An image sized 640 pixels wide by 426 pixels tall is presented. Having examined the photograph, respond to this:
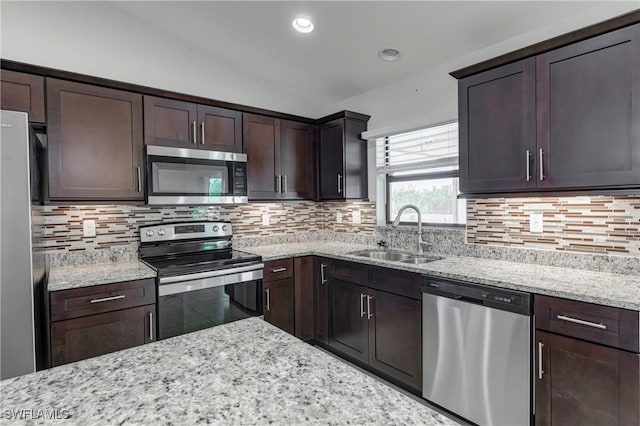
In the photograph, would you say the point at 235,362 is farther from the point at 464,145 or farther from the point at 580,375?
the point at 464,145

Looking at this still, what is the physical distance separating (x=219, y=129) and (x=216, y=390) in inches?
98.7

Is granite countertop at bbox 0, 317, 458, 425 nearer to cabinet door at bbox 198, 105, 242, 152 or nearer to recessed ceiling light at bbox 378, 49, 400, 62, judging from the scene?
cabinet door at bbox 198, 105, 242, 152

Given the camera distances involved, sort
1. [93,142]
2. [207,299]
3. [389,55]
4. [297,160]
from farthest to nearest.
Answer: [297,160] < [389,55] < [207,299] < [93,142]

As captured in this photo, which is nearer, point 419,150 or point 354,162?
point 419,150

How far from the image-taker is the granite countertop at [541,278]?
→ 1.59 m

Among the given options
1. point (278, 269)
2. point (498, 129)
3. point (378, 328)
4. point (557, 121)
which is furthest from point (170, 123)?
point (557, 121)

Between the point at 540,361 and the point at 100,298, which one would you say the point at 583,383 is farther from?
the point at 100,298

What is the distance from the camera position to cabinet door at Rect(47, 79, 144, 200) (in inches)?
89.7

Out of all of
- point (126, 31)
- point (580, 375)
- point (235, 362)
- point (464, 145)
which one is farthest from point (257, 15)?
point (580, 375)

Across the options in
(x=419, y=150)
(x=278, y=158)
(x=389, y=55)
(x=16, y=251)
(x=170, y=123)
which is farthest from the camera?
(x=278, y=158)

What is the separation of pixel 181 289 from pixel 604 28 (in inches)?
112

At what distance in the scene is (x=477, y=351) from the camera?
199 cm

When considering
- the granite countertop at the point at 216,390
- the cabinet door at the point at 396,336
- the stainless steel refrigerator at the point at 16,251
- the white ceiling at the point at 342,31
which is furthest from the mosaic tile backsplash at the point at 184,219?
the granite countertop at the point at 216,390

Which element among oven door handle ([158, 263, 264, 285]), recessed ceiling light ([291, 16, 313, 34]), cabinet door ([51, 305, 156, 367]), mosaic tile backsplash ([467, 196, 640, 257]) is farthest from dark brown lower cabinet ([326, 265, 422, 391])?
recessed ceiling light ([291, 16, 313, 34])
